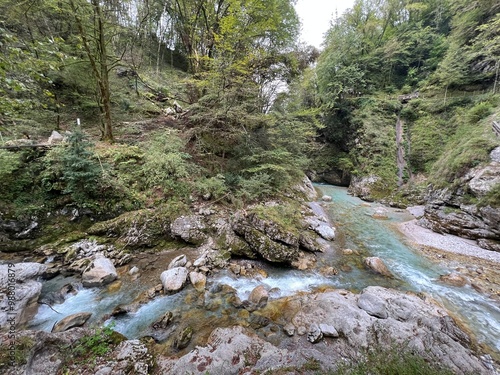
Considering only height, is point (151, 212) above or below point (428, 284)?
above

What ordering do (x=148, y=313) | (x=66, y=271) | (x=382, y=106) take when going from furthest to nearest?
(x=382, y=106), (x=66, y=271), (x=148, y=313)

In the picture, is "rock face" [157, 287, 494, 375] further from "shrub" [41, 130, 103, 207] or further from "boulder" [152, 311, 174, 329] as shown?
"shrub" [41, 130, 103, 207]

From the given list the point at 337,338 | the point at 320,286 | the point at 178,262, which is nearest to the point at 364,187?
the point at 320,286

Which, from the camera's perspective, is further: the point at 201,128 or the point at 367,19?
the point at 367,19

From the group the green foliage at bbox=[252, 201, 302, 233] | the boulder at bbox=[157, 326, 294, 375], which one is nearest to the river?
the boulder at bbox=[157, 326, 294, 375]

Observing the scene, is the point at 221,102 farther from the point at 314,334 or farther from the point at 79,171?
the point at 314,334

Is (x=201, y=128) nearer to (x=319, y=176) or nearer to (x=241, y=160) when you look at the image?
(x=241, y=160)

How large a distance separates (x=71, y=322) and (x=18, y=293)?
1209 millimetres

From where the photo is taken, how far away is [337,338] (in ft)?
11.0

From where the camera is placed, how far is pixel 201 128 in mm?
8625

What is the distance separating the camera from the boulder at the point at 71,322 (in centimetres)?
321

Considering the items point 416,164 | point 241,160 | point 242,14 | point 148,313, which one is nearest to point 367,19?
point 416,164

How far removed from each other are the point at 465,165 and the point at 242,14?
12432mm

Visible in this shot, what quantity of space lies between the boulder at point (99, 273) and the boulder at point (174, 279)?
115cm
